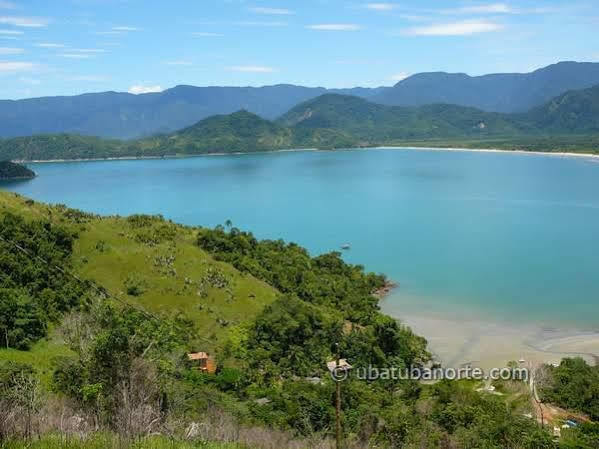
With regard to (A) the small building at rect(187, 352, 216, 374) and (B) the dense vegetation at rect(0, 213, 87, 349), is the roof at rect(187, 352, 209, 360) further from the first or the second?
(B) the dense vegetation at rect(0, 213, 87, 349)

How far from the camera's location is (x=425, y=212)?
67.3m

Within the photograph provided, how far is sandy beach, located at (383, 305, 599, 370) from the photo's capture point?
25.5m

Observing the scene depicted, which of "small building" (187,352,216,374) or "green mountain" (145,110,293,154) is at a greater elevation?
"green mountain" (145,110,293,154)

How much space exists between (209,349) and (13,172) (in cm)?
10769

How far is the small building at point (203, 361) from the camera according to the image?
68.5ft

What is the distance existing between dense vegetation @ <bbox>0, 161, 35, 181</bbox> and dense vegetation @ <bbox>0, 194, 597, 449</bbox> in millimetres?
91936

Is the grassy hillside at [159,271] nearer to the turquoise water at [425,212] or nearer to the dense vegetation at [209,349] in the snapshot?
the dense vegetation at [209,349]

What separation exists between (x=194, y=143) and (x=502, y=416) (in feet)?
554

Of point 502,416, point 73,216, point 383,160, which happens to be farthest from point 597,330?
point 383,160

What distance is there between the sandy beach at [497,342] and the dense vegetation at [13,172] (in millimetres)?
104888

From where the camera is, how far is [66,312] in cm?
2334

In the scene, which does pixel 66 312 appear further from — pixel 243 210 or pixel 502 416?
pixel 243 210

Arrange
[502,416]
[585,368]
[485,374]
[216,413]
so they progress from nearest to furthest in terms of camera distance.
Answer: [216,413] < [502,416] < [585,368] < [485,374]

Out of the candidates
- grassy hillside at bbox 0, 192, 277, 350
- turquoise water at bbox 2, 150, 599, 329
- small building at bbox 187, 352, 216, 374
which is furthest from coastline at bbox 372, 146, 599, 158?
small building at bbox 187, 352, 216, 374
